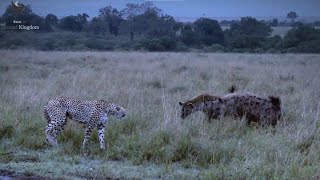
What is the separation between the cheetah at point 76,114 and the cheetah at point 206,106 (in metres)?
2.03

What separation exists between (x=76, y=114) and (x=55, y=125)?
A: 0.43 m

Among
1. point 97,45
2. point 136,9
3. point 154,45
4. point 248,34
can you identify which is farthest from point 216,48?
point 136,9

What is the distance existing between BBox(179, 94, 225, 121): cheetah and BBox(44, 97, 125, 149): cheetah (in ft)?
6.67

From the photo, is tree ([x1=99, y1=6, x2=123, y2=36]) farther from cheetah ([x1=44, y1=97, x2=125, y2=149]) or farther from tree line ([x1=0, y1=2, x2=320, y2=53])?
cheetah ([x1=44, y1=97, x2=125, y2=149])

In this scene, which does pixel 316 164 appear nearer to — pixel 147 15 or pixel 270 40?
pixel 270 40

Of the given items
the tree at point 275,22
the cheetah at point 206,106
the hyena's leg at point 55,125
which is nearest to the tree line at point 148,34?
the tree at point 275,22

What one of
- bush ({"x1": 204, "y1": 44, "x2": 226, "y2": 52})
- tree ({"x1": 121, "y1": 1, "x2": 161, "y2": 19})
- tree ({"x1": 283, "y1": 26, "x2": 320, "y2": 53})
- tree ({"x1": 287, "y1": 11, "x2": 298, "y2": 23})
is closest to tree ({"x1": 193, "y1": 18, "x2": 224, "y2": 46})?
bush ({"x1": 204, "y1": 44, "x2": 226, "y2": 52})

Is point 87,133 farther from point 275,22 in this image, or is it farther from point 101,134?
point 275,22

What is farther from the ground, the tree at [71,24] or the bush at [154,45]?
the tree at [71,24]

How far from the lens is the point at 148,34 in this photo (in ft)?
188

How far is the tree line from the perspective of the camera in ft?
142

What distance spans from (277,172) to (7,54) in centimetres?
2844

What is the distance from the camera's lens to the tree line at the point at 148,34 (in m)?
43.2

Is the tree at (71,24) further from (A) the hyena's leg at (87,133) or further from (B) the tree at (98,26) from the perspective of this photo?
(A) the hyena's leg at (87,133)
